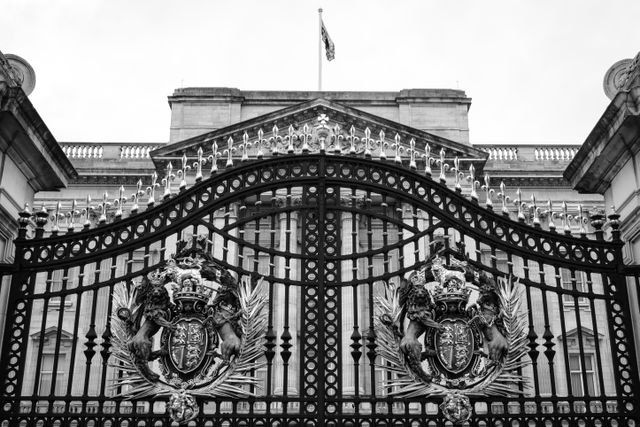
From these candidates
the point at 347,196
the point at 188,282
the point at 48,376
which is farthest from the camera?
the point at 48,376

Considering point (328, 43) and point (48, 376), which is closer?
point (48, 376)

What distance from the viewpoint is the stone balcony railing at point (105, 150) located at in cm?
2841

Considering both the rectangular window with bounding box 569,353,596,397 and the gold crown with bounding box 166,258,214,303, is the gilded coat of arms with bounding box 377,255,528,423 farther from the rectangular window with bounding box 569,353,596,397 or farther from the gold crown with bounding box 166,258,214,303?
the rectangular window with bounding box 569,353,596,397

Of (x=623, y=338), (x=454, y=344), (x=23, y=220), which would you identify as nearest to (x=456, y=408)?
(x=454, y=344)

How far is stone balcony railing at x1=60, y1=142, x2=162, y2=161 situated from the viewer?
2841 centimetres

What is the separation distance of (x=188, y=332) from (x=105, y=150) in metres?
20.8

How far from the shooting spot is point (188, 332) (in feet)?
29.4

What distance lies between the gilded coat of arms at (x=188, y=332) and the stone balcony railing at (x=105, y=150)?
778 inches

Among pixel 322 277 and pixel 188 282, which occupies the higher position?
pixel 322 277

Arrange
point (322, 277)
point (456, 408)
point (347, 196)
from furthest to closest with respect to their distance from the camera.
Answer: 1. point (347, 196)
2. point (322, 277)
3. point (456, 408)

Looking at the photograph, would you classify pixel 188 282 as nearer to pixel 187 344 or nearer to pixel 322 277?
pixel 187 344

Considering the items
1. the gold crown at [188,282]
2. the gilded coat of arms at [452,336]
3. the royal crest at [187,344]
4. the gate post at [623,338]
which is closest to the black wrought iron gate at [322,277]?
the gate post at [623,338]

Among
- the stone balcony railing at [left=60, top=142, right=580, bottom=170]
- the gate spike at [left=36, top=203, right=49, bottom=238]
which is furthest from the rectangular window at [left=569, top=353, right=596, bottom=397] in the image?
the gate spike at [left=36, top=203, right=49, bottom=238]

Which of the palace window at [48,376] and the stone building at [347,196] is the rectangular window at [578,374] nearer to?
the stone building at [347,196]
